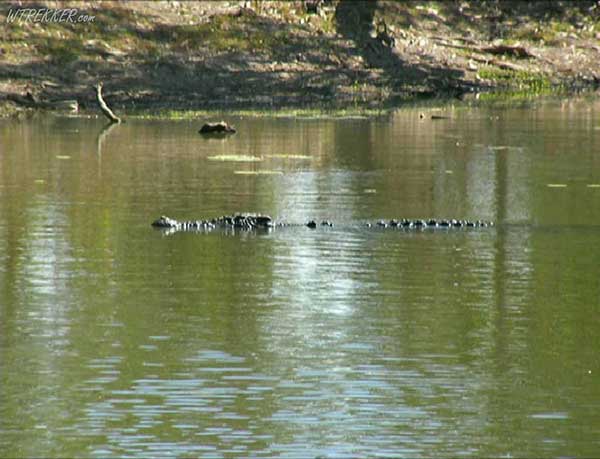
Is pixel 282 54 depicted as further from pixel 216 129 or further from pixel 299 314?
pixel 299 314

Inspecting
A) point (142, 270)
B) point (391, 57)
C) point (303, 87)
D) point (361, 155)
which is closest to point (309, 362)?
point (142, 270)

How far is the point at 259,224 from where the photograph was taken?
2380cm

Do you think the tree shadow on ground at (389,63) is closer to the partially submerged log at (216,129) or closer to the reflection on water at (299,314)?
the partially submerged log at (216,129)

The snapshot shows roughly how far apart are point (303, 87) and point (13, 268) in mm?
34593

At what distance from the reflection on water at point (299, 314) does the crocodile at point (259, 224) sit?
1.23 feet

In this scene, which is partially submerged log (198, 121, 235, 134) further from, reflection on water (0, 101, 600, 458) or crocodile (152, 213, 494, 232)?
crocodile (152, 213, 494, 232)

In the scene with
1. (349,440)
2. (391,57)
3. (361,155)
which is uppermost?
(391,57)

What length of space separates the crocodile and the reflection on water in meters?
0.37

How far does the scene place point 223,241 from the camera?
891 inches

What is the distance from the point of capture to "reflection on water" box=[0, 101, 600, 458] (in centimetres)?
1316

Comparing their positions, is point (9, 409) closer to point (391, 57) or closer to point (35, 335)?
point (35, 335)

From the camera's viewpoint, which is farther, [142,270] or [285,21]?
[285,21]

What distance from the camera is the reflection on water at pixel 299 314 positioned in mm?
13164

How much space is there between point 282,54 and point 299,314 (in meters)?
39.7
